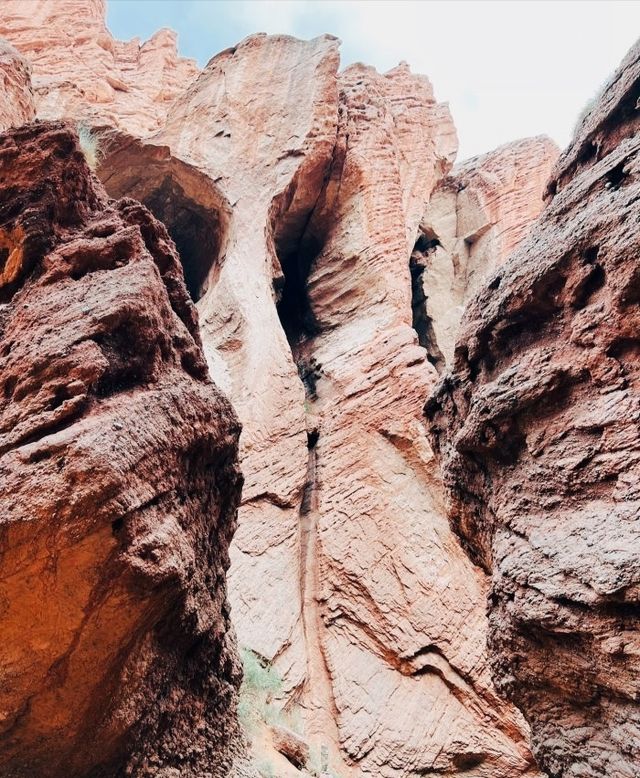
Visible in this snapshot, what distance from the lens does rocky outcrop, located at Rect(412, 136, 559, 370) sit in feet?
54.0

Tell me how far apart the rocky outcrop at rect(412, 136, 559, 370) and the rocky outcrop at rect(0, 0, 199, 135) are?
815 centimetres

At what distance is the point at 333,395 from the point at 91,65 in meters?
12.6

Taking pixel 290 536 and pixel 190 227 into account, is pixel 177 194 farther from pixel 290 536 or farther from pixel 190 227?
pixel 290 536

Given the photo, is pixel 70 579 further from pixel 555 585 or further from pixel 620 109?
pixel 620 109

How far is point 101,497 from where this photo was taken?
282 centimetres

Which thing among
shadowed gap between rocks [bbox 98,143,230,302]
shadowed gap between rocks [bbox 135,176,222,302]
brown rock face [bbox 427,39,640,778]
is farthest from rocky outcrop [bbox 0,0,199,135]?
brown rock face [bbox 427,39,640,778]

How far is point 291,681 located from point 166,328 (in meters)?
5.38

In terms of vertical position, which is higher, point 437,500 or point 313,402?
point 313,402

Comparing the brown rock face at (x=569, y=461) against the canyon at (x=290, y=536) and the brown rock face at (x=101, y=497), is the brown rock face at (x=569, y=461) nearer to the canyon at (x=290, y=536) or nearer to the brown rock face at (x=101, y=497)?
the canyon at (x=290, y=536)

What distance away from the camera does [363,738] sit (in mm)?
7430

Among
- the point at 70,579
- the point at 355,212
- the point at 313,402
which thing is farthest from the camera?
the point at 355,212

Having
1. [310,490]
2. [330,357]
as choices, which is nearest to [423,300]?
[330,357]

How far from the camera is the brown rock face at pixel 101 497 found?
110 inches

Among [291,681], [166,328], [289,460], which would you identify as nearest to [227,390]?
[289,460]
